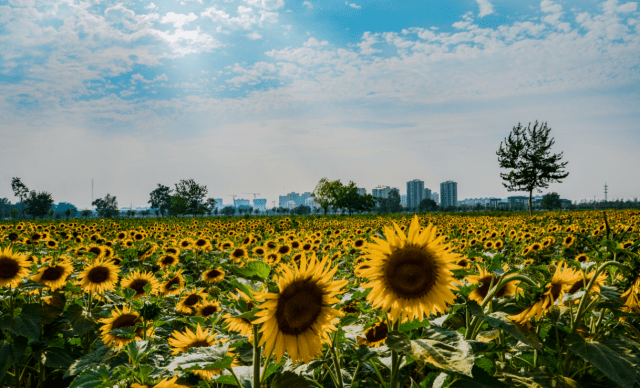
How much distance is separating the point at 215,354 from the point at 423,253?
38.2 inches

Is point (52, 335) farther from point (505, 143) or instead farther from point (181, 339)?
point (505, 143)

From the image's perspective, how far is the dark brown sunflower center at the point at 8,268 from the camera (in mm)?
2900

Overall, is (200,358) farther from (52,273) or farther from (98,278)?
(52,273)

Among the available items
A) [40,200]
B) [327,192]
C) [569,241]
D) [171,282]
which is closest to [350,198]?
[327,192]

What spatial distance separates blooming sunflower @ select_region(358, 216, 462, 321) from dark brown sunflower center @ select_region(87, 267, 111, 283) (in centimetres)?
320

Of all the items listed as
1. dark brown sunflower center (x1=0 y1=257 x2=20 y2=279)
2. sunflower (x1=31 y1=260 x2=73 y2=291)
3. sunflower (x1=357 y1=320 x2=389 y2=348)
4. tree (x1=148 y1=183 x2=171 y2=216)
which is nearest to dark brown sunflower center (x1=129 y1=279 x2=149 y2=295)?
sunflower (x1=31 y1=260 x2=73 y2=291)

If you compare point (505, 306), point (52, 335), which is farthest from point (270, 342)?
point (52, 335)

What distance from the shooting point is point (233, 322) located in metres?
1.96

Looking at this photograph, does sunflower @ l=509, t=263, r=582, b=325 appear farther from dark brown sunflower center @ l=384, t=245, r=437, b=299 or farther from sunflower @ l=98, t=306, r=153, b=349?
sunflower @ l=98, t=306, r=153, b=349

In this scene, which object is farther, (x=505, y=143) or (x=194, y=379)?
(x=505, y=143)

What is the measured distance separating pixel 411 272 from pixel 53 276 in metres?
3.84

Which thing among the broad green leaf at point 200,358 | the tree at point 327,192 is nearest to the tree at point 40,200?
the tree at point 327,192

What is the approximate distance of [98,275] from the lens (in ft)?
12.0

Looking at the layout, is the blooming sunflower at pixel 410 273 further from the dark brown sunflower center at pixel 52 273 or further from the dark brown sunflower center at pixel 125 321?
the dark brown sunflower center at pixel 52 273
